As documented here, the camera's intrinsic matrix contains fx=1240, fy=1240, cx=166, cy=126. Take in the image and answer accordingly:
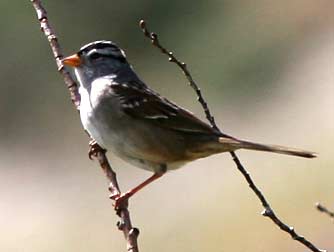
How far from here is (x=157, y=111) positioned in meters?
6.55

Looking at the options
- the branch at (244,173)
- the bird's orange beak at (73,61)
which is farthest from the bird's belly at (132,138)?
the branch at (244,173)

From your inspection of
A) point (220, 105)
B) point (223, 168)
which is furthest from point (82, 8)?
point (223, 168)

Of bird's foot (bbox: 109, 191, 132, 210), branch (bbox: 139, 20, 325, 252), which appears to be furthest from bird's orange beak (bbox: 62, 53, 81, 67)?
branch (bbox: 139, 20, 325, 252)

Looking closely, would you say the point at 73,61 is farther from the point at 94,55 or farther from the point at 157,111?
the point at 157,111

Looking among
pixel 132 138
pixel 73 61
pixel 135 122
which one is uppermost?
pixel 73 61

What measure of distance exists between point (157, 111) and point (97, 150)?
431mm

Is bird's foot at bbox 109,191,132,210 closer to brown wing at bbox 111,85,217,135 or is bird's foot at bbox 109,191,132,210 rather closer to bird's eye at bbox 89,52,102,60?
brown wing at bbox 111,85,217,135

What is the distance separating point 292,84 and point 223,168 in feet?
7.96

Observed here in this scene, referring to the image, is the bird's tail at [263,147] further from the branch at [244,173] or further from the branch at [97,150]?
the branch at [97,150]

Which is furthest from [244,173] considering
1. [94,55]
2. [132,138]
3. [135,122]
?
[94,55]

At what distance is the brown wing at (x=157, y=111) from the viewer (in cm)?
648

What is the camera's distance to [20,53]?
16625 millimetres

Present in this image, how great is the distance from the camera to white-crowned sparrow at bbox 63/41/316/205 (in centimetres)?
628

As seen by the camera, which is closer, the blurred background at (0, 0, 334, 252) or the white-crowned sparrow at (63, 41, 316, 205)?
the white-crowned sparrow at (63, 41, 316, 205)
